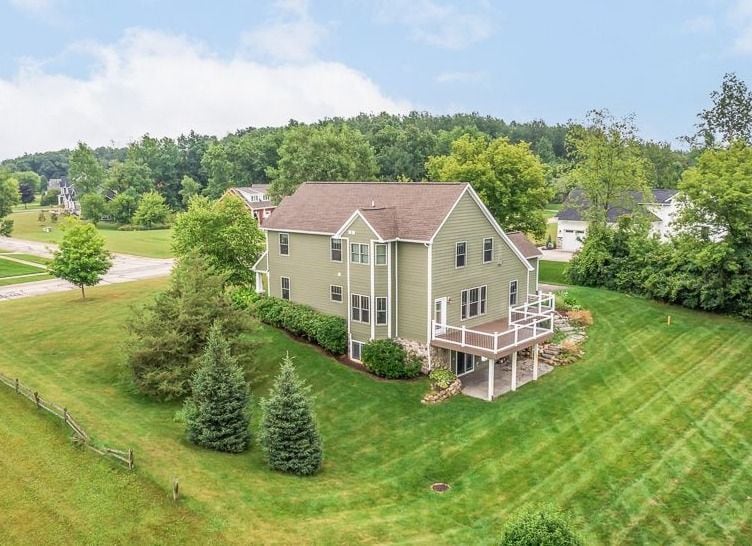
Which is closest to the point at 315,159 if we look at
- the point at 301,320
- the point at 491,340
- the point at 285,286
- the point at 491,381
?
the point at 285,286

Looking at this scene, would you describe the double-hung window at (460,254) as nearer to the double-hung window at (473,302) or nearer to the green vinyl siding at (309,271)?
the double-hung window at (473,302)

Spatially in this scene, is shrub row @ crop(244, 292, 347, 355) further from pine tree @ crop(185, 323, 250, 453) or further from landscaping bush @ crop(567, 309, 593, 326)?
landscaping bush @ crop(567, 309, 593, 326)

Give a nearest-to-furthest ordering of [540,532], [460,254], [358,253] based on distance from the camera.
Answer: [540,532]
[358,253]
[460,254]

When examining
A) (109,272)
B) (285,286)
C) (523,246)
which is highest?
(523,246)

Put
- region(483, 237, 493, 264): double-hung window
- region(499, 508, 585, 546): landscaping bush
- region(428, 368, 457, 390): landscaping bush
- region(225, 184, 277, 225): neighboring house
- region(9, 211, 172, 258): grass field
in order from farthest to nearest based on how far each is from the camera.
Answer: region(225, 184, 277, 225): neighboring house < region(9, 211, 172, 258): grass field < region(483, 237, 493, 264): double-hung window < region(428, 368, 457, 390): landscaping bush < region(499, 508, 585, 546): landscaping bush

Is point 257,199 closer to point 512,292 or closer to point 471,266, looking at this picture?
point 512,292

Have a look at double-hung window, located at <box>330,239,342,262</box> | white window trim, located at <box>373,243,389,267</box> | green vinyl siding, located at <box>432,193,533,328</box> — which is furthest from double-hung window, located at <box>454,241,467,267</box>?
double-hung window, located at <box>330,239,342,262</box>
